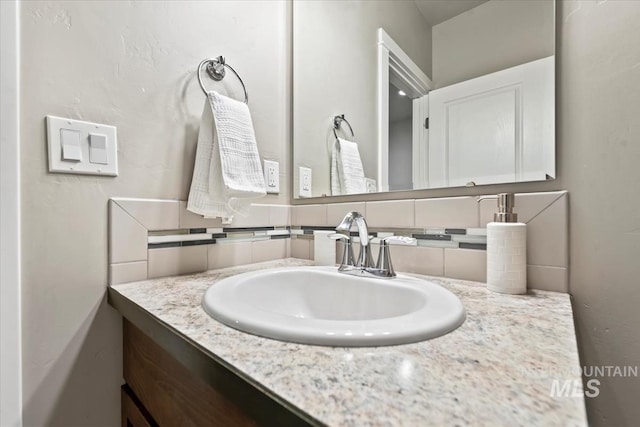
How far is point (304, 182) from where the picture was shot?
1105 millimetres

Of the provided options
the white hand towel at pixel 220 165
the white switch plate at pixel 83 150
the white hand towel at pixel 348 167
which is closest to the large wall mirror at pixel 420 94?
the white hand towel at pixel 348 167

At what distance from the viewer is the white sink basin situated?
36 centimetres

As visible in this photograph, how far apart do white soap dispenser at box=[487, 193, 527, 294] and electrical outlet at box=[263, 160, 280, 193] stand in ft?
2.38

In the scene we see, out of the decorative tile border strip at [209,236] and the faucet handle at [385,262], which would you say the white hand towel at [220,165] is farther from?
the faucet handle at [385,262]

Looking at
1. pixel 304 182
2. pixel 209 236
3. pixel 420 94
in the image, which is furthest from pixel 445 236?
pixel 209 236

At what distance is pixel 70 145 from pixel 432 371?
2.65 ft

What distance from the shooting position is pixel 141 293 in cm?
62

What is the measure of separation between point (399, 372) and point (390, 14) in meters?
1.04

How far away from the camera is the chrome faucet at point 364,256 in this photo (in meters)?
0.71

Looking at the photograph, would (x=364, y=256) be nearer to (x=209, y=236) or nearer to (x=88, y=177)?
(x=209, y=236)

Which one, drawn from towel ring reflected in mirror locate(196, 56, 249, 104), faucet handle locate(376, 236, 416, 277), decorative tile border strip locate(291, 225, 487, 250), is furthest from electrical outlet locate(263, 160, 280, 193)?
faucet handle locate(376, 236, 416, 277)

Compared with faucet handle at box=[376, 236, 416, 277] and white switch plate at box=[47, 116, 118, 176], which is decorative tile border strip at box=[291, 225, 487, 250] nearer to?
faucet handle at box=[376, 236, 416, 277]

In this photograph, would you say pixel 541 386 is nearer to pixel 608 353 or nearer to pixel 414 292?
pixel 414 292

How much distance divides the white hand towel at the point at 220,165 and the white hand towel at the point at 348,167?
0.31 m
